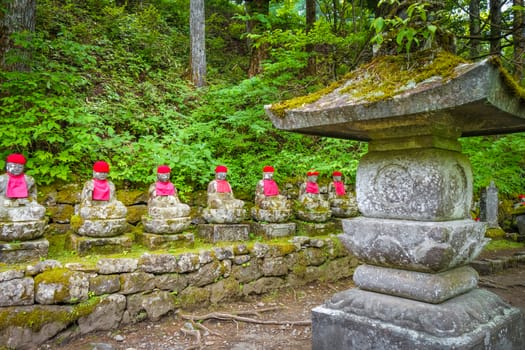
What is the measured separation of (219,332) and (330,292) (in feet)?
7.31

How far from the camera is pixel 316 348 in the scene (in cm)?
325

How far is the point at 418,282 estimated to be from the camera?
2.90 metres

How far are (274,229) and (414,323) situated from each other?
10.7 ft

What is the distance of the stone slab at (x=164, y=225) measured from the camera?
15.9 feet

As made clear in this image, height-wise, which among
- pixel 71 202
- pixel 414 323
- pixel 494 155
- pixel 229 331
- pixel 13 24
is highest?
pixel 13 24

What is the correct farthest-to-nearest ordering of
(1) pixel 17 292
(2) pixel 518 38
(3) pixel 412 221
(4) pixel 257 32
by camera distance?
(4) pixel 257 32
(2) pixel 518 38
(1) pixel 17 292
(3) pixel 412 221

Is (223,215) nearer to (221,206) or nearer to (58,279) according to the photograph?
(221,206)

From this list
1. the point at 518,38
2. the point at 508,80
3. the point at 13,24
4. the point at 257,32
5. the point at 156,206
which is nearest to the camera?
the point at 508,80

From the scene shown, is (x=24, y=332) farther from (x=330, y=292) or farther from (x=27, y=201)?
(x=330, y=292)

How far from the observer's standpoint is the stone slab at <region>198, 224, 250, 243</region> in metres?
5.37

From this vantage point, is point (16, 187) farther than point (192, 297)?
No

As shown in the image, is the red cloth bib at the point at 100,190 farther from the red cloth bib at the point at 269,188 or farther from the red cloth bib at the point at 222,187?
the red cloth bib at the point at 269,188

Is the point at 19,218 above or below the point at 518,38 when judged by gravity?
below

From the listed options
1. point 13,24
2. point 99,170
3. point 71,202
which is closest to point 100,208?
point 99,170
